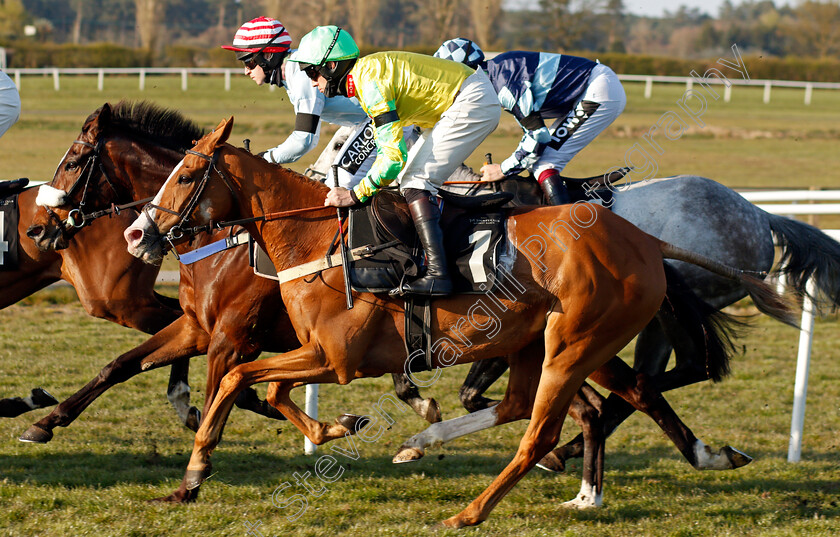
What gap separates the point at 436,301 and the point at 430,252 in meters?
0.21

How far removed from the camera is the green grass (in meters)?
3.90

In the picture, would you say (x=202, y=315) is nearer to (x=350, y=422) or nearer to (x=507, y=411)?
(x=350, y=422)

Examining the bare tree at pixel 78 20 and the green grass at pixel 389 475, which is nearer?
the green grass at pixel 389 475

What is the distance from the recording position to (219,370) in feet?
13.9

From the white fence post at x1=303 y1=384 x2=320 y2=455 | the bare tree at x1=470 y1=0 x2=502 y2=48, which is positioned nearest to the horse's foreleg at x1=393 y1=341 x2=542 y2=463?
the white fence post at x1=303 y1=384 x2=320 y2=455

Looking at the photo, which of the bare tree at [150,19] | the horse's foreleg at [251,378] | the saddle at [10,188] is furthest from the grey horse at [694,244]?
the bare tree at [150,19]

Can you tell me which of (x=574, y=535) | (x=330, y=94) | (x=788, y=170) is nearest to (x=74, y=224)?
(x=330, y=94)

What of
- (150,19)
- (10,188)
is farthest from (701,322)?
(150,19)

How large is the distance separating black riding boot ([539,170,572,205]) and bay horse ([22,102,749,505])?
89 centimetres

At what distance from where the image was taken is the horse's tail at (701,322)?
444 centimetres

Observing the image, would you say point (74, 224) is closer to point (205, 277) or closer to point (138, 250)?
point (205, 277)

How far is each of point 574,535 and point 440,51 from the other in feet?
8.65

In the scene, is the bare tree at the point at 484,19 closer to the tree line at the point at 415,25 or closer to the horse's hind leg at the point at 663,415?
the tree line at the point at 415,25

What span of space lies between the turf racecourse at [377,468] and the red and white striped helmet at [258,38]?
2.17 metres
